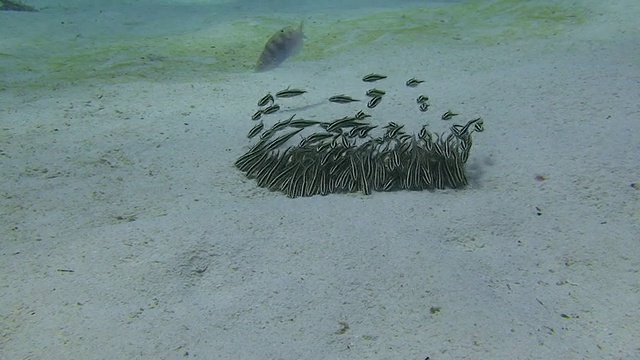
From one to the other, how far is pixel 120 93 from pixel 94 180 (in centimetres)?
297

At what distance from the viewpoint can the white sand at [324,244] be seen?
2.81 meters

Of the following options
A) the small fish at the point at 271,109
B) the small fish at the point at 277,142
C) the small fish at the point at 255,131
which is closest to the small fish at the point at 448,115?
the small fish at the point at 277,142

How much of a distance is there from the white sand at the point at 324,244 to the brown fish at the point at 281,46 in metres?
2.25

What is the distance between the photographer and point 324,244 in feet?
12.1

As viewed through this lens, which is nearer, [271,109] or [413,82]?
[271,109]

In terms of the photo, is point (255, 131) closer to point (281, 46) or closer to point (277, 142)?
point (277, 142)

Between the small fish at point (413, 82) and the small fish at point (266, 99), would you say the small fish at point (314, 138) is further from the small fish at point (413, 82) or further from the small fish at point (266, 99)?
the small fish at point (413, 82)

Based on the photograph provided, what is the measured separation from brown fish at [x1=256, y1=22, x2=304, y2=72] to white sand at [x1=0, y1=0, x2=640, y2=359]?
7.38ft

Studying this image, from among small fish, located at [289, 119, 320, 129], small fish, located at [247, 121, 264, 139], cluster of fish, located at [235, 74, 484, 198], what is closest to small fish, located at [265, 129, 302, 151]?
cluster of fish, located at [235, 74, 484, 198]

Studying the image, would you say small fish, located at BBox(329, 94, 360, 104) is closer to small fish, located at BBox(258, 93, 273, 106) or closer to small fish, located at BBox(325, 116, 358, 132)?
small fish, located at BBox(325, 116, 358, 132)

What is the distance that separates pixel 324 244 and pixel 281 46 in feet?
18.4

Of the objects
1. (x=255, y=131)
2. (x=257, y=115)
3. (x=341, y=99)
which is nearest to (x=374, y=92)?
(x=341, y=99)

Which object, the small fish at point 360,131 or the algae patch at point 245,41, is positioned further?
the algae patch at point 245,41

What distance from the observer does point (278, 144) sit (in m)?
5.71
